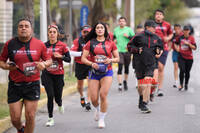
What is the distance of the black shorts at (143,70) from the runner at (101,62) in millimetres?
1782

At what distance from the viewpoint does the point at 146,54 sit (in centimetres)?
1069

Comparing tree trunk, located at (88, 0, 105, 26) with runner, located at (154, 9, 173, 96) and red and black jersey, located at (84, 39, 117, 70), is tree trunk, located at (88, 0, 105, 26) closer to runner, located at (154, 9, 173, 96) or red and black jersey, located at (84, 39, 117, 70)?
runner, located at (154, 9, 173, 96)

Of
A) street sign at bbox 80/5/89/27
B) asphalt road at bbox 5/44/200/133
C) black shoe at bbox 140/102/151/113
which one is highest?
street sign at bbox 80/5/89/27

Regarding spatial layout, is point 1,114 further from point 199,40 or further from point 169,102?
point 199,40

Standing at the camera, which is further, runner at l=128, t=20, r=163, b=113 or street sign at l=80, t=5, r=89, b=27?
street sign at l=80, t=5, r=89, b=27

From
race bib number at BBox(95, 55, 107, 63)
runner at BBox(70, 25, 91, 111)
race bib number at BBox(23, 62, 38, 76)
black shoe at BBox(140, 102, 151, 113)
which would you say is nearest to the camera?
race bib number at BBox(23, 62, 38, 76)

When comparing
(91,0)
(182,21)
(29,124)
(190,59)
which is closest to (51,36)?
(29,124)

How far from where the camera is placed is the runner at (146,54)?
1060 cm

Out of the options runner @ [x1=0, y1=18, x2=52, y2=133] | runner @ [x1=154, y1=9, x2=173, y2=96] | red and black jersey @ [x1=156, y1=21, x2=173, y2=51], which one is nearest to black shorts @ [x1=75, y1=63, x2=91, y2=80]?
runner @ [x1=154, y1=9, x2=173, y2=96]

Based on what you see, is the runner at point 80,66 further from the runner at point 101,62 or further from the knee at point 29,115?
the knee at point 29,115

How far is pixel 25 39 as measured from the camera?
23.3 feet

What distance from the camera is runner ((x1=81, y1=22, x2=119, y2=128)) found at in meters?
8.89

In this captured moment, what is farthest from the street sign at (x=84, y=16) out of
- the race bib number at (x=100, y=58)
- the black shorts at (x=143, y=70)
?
the race bib number at (x=100, y=58)

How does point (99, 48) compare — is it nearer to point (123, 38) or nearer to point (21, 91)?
point (21, 91)
